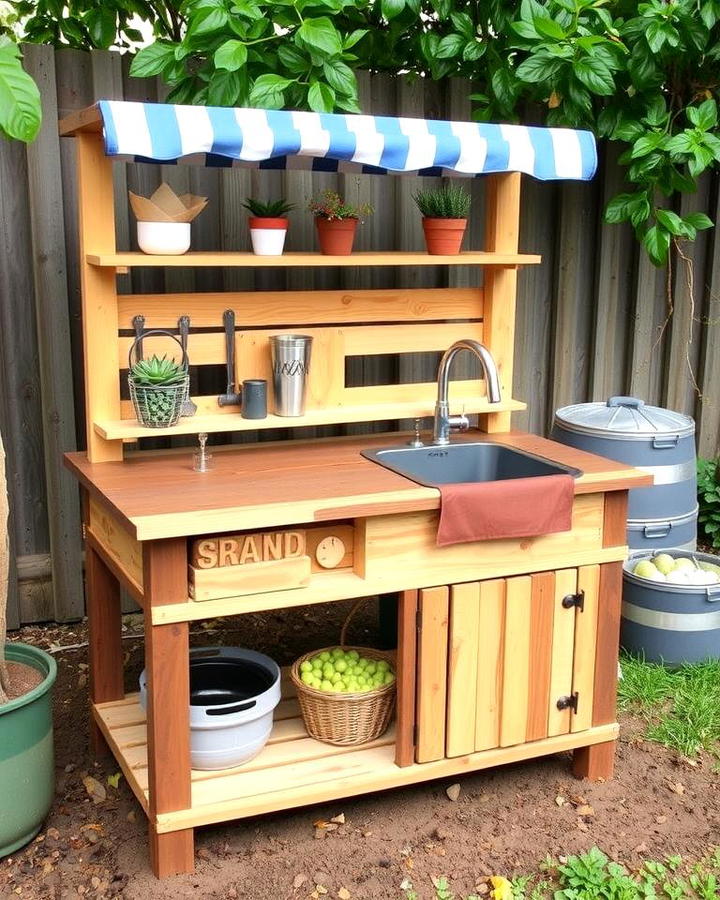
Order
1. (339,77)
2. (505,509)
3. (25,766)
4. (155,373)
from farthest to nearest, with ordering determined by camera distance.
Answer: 1. (339,77)
2. (155,373)
3. (505,509)
4. (25,766)

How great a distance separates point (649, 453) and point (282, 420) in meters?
1.60

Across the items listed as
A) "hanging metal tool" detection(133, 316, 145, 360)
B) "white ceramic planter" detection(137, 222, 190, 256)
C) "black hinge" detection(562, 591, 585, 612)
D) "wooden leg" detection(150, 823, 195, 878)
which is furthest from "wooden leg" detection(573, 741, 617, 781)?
"white ceramic planter" detection(137, 222, 190, 256)

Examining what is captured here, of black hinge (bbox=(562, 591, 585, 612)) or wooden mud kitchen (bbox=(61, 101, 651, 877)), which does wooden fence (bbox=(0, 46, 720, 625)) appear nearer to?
wooden mud kitchen (bbox=(61, 101, 651, 877))

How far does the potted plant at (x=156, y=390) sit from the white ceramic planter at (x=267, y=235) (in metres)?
0.48

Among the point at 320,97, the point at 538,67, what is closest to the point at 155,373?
the point at 320,97

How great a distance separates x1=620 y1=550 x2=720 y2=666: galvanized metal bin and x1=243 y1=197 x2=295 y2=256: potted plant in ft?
5.92

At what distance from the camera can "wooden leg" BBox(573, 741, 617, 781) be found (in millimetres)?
3238

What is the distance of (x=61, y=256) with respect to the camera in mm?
3846

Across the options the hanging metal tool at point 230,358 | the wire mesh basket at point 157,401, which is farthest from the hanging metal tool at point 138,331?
the hanging metal tool at point 230,358

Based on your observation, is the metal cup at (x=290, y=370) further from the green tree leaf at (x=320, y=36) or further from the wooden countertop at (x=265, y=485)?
the green tree leaf at (x=320, y=36)

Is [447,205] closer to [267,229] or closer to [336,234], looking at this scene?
[336,234]

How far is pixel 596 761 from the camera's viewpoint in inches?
128

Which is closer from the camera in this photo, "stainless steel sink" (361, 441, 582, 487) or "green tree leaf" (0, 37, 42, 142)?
"green tree leaf" (0, 37, 42, 142)

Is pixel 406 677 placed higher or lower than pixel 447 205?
lower
